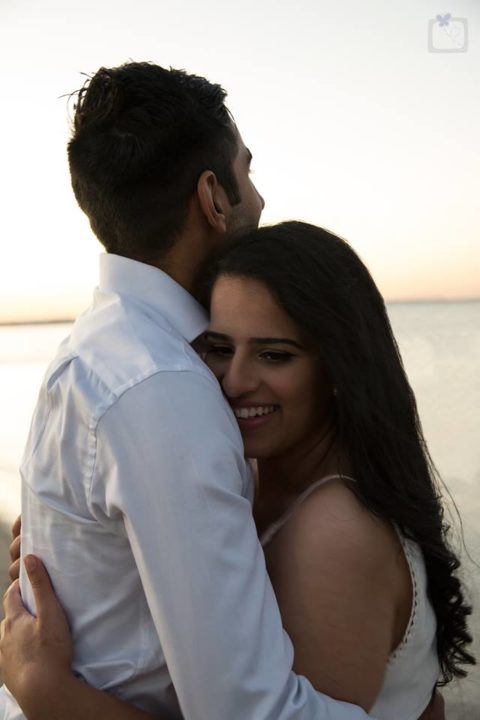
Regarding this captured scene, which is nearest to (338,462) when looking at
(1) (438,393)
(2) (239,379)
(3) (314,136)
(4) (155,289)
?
(2) (239,379)

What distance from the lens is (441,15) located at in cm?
609

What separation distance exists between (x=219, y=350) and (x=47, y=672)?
1.69 ft

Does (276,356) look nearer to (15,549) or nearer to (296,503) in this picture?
(296,503)

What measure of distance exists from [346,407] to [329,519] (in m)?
0.19

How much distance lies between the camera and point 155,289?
1.41 metres

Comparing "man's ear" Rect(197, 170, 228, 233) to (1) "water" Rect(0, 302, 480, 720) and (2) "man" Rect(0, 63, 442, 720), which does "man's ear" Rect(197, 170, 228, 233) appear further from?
(1) "water" Rect(0, 302, 480, 720)

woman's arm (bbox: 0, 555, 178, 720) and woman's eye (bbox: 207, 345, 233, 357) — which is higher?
woman's eye (bbox: 207, 345, 233, 357)

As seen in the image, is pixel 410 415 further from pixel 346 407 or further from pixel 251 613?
pixel 251 613

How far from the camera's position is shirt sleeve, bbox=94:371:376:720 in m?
1.15

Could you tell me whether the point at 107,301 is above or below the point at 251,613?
above

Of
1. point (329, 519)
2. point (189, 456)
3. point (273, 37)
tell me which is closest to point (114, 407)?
point (189, 456)

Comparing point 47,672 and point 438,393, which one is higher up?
point 47,672

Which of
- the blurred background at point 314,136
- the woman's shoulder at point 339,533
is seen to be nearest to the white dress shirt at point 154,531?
the woman's shoulder at point 339,533

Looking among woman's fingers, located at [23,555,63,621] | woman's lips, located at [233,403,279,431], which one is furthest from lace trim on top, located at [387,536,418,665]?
woman's fingers, located at [23,555,63,621]
